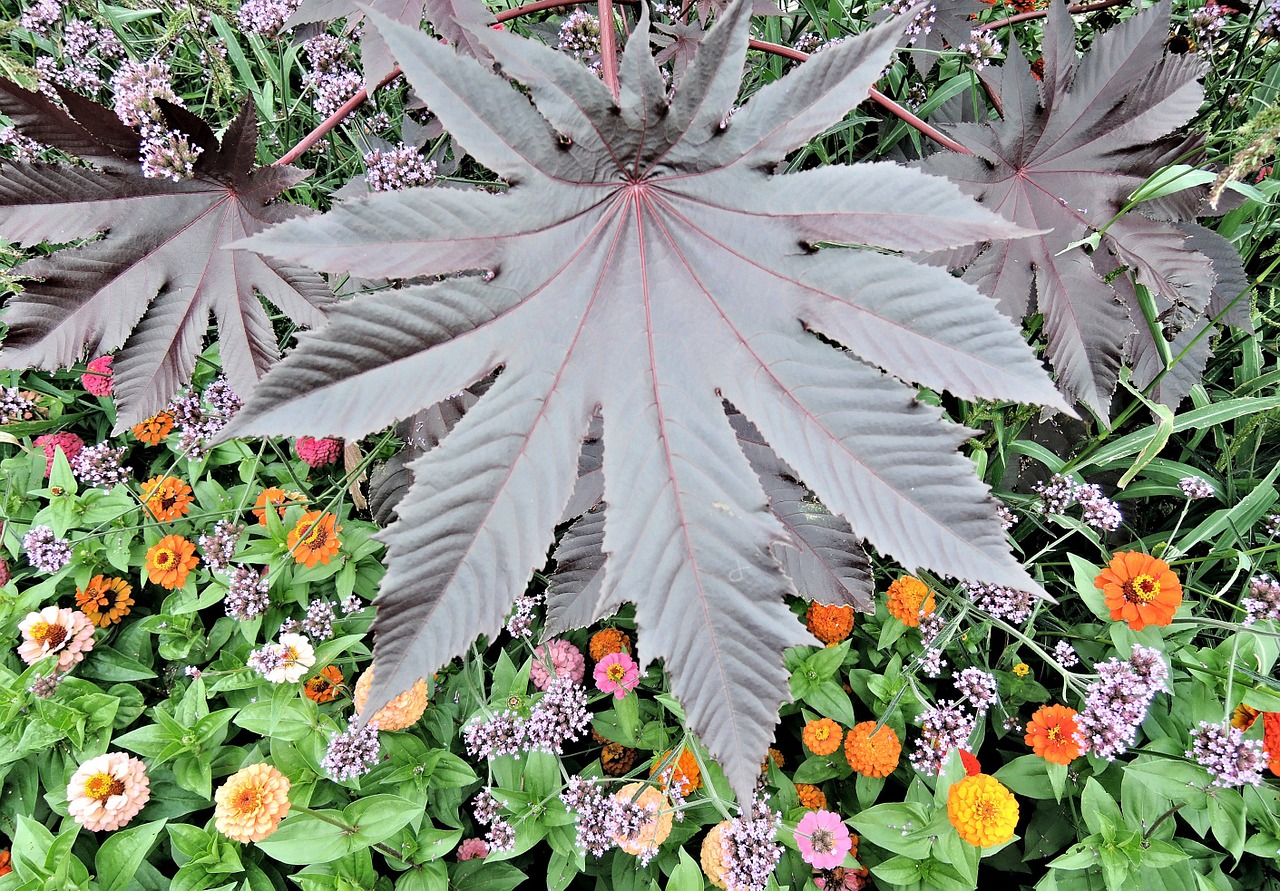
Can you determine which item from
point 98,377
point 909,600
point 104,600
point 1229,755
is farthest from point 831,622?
point 98,377

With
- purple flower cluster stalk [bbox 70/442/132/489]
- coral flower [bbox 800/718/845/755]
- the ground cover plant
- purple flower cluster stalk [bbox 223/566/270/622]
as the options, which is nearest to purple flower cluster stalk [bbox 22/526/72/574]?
the ground cover plant

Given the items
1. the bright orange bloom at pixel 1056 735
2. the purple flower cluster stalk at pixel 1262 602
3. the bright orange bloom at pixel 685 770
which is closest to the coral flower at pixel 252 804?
the bright orange bloom at pixel 685 770

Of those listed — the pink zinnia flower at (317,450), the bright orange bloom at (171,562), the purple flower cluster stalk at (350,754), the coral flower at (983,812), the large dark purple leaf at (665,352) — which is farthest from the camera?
the pink zinnia flower at (317,450)

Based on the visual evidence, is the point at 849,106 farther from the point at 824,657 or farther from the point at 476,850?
the point at 476,850

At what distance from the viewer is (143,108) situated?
40.4 inches

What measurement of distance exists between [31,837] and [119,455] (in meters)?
0.74

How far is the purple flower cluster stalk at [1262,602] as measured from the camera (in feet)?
3.81

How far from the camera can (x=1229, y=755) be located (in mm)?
1090

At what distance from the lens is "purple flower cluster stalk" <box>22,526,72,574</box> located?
→ 60.2 inches

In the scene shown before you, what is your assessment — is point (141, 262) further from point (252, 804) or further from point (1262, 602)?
point (1262, 602)

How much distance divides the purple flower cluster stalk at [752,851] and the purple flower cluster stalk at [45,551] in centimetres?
143

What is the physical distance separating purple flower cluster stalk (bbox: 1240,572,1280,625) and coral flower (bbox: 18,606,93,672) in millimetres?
2069

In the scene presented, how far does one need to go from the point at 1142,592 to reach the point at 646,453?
0.92 metres

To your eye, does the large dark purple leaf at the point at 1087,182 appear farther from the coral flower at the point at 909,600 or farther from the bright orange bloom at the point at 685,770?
the bright orange bloom at the point at 685,770
